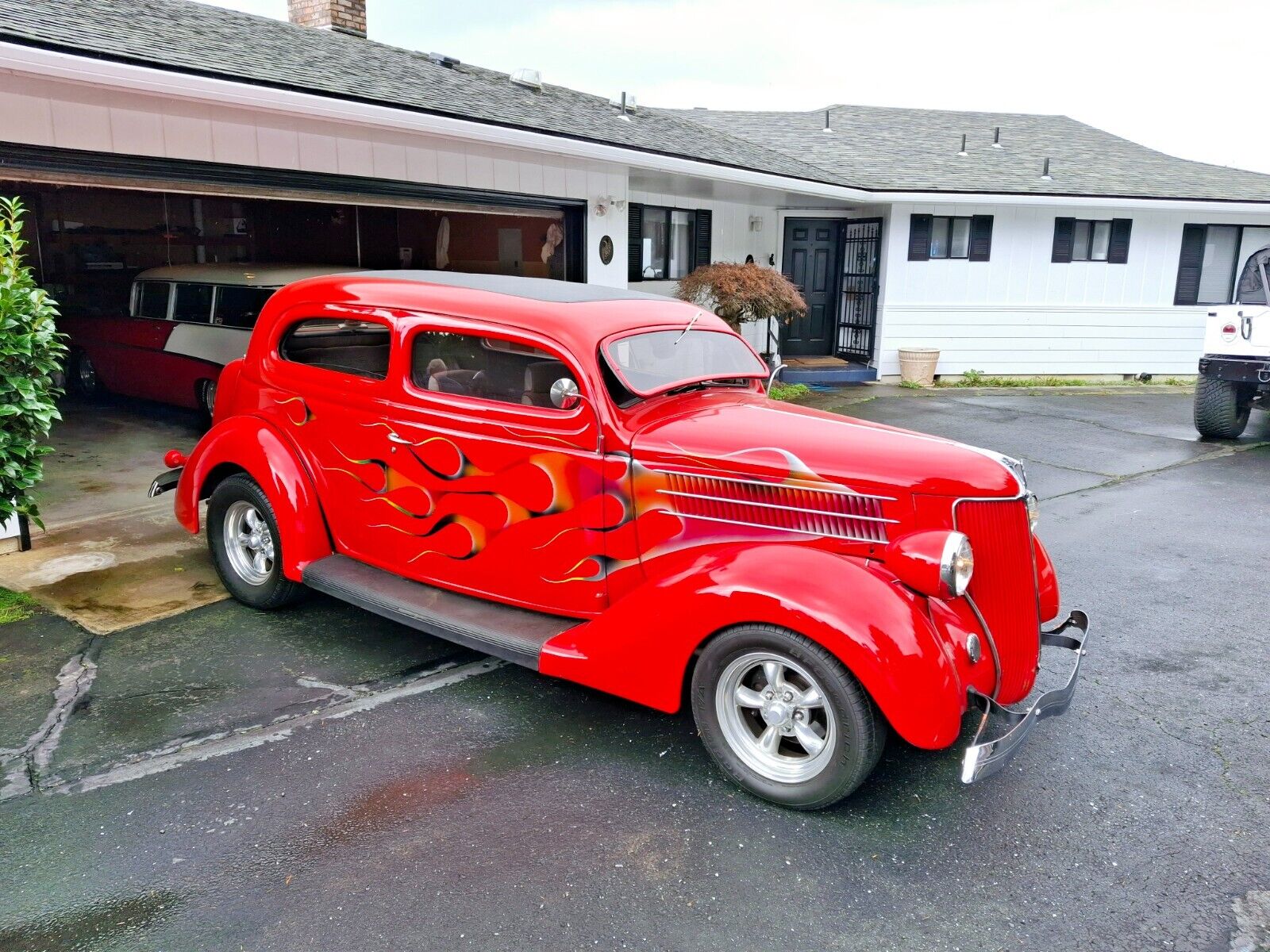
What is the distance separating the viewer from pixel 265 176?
7.50 metres

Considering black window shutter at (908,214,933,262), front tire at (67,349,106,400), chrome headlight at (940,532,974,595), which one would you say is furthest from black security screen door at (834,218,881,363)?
chrome headlight at (940,532,974,595)

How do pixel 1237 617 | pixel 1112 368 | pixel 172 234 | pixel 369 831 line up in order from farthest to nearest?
pixel 1112 368 → pixel 172 234 → pixel 1237 617 → pixel 369 831

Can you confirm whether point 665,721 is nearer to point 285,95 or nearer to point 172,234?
point 285,95

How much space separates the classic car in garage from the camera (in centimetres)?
935

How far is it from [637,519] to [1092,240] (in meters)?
15.4

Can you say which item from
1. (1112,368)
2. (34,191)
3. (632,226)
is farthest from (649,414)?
(1112,368)

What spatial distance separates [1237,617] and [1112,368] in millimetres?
12769

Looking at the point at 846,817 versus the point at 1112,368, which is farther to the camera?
the point at 1112,368

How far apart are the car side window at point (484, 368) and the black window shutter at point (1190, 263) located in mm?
16404

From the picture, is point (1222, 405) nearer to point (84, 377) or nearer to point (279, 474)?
point (279, 474)

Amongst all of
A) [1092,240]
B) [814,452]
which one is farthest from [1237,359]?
[814,452]

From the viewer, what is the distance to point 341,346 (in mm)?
4785

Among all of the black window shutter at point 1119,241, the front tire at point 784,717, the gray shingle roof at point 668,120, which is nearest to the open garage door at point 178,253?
the gray shingle roof at point 668,120

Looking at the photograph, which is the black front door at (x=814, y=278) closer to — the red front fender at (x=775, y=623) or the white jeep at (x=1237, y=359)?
the white jeep at (x=1237, y=359)
